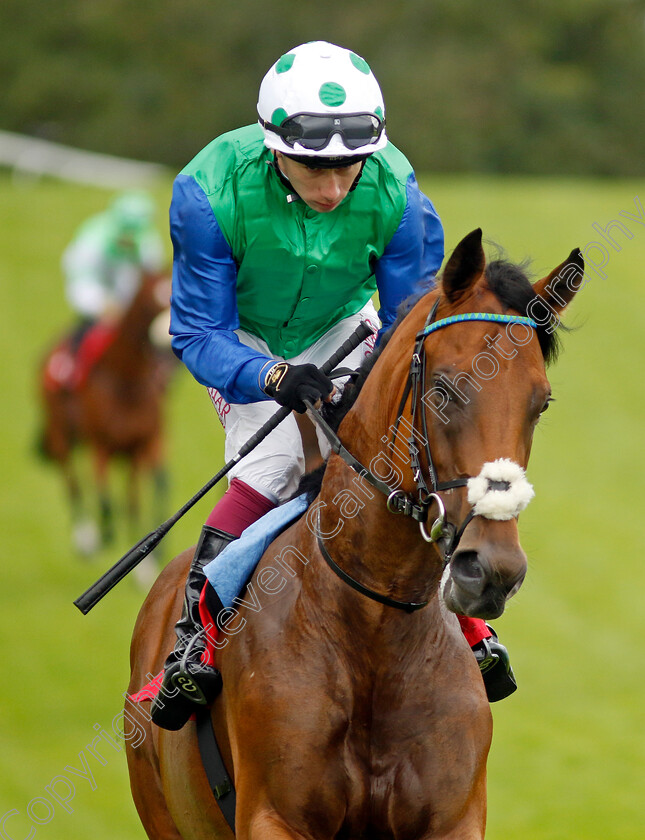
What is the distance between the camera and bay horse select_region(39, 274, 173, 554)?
11086 millimetres

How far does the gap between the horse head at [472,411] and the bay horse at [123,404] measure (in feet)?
26.0

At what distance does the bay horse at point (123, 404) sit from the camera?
11.1 m

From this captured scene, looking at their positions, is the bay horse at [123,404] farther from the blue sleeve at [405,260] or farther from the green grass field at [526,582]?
the blue sleeve at [405,260]

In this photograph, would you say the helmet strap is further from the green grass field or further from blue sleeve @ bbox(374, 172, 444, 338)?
the green grass field

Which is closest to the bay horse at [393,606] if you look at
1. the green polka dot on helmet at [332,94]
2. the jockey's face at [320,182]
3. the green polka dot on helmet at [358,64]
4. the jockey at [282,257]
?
the jockey at [282,257]

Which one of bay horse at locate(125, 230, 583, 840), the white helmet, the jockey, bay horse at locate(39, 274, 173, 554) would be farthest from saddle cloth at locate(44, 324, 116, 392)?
bay horse at locate(125, 230, 583, 840)

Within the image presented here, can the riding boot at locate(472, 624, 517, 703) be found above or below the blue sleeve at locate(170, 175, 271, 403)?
below

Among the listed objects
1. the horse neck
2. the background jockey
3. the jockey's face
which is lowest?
the background jockey

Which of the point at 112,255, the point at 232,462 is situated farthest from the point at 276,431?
the point at 112,255

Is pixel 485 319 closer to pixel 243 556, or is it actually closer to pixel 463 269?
pixel 463 269

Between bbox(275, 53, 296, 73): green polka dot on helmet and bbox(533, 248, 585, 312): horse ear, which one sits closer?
bbox(533, 248, 585, 312): horse ear

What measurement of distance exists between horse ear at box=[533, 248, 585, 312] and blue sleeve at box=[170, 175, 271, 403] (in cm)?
85

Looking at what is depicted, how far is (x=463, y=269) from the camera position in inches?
119

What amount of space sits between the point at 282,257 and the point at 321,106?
17.5 inches
